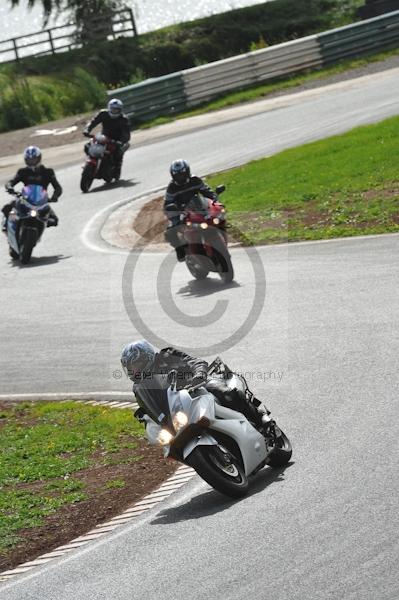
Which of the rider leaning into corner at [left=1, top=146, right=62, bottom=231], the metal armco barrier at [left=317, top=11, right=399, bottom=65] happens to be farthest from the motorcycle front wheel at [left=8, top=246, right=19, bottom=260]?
the metal armco barrier at [left=317, top=11, right=399, bottom=65]

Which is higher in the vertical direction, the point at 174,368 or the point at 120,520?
the point at 174,368

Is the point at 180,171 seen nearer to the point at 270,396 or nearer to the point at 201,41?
the point at 270,396

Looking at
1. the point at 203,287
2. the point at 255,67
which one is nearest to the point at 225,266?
the point at 203,287

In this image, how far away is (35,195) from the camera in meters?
21.7

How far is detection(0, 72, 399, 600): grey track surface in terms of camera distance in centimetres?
729

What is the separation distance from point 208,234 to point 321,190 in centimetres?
591

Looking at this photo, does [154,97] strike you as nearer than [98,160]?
No

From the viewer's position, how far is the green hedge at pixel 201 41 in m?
43.2

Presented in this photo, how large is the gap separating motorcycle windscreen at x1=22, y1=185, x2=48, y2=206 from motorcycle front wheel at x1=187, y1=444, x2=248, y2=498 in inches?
523

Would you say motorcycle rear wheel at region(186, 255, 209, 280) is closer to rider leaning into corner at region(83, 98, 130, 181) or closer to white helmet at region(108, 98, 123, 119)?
rider leaning into corner at region(83, 98, 130, 181)

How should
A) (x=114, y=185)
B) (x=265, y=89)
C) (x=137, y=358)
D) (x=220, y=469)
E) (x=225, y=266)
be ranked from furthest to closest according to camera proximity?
1. (x=265, y=89)
2. (x=114, y=185)
3. (x=225, y=266)
4. (x=137, y=358)
5. (x=220, y=469)

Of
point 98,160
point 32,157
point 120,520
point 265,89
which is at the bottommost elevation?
point 265,89

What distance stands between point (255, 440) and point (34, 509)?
230 centimetres

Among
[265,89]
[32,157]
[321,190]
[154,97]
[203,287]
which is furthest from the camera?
[265,89]
